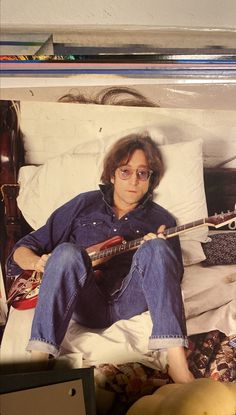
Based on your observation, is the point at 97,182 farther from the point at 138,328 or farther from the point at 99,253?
the point at 138,328

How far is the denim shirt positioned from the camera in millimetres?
1165

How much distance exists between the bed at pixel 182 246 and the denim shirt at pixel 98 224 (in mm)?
20

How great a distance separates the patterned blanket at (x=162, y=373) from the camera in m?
1.15

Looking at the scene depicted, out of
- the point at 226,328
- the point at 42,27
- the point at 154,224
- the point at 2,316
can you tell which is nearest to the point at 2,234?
the point at 2,316

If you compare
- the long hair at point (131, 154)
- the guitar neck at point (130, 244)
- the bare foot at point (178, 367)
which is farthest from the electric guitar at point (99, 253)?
the bare foot at point (178, 367)

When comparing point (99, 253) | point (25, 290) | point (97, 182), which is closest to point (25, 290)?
point (25, 290)

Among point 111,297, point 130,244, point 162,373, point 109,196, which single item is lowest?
point 162,373

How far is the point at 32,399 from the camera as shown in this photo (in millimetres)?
974

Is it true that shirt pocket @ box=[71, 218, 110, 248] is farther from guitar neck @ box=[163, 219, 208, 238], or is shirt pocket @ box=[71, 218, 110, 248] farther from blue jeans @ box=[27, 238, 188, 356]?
guitar neck @ box=[163, 219, 208, 238]

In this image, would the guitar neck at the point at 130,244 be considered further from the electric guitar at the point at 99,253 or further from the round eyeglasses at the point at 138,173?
the round eyeglasses at the point at 138,173

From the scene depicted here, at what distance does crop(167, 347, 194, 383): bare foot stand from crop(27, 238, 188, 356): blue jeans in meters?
0.02

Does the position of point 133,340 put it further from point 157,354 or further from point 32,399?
point 32,399

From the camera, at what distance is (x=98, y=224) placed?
1188 mm

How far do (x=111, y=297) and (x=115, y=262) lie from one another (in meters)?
0.08
